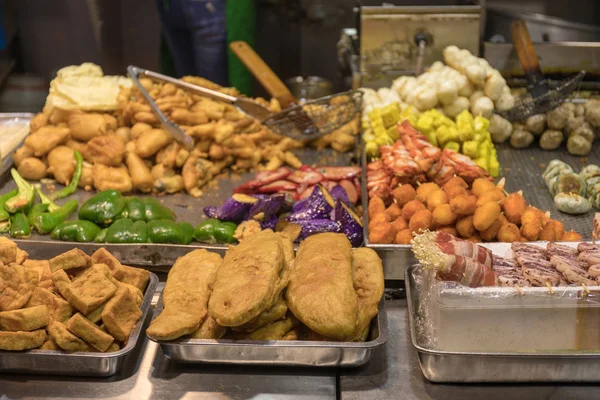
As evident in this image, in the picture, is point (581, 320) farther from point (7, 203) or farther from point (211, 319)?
point (7, 203)

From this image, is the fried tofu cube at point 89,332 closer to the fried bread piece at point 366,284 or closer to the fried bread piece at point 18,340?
the fried bread piece at point 18,340

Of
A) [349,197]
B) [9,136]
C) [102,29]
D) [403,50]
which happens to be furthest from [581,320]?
[102,29]

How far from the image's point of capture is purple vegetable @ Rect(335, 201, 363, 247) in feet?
9.92

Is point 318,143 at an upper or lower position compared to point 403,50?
lower

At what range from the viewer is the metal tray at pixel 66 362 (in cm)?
231

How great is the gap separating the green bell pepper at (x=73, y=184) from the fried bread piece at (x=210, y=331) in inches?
62.6

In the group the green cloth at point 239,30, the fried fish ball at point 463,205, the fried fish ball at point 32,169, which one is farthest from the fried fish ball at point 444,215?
the green cloth at point 239,30

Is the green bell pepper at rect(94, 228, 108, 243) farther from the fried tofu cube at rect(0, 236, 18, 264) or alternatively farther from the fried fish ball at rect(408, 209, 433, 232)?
the fried fish ball at rect(408, 209, 433, 232)

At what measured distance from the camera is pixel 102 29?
650 centimetres

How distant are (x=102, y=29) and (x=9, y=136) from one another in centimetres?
274

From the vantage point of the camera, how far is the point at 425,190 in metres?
3.10

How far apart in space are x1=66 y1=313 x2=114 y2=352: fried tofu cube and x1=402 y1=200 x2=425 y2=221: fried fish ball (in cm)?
133

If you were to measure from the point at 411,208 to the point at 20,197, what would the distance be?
6.10 ft

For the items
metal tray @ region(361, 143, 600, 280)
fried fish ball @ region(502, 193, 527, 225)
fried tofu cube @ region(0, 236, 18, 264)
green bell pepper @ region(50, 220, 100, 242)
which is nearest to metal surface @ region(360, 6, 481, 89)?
Result: metal tray @ region(361, 143, 600, 280)
